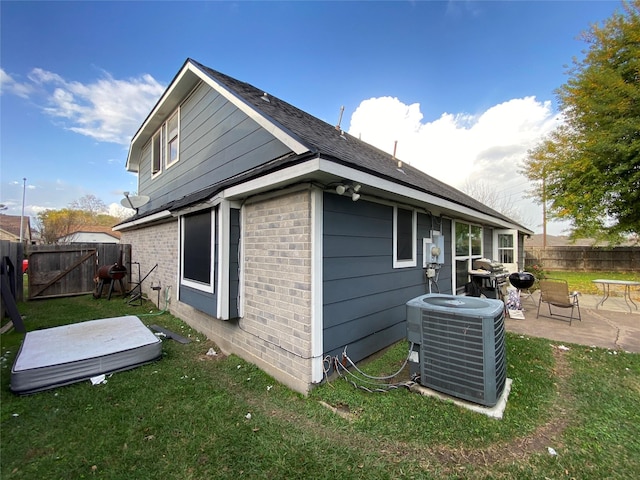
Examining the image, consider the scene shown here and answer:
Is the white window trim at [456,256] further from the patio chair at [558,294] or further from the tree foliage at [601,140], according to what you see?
the tree foliage at [601,140]

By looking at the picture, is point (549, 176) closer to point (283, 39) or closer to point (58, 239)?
point (283, 39)

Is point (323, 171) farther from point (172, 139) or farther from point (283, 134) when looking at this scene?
point (172, 139)

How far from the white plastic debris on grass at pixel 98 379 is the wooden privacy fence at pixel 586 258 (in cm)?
1835

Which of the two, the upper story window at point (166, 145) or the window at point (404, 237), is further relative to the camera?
the upper story window at point (166, 145)

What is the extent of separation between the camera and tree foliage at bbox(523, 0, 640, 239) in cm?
1049

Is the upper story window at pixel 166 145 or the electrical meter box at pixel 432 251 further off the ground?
the upper story window at pixel 166 145

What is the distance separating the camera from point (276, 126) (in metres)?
3.29

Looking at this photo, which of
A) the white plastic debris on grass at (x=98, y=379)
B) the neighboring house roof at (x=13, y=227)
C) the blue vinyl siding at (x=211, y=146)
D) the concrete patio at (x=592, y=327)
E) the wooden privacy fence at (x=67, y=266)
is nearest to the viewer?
the white plastic debris on grass at (x=98, y=379)

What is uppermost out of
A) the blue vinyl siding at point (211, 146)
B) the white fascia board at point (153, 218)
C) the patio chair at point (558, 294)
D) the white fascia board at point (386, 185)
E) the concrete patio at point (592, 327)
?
the blue vinyl siding at point (211, 146)

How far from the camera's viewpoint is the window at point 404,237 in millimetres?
4512

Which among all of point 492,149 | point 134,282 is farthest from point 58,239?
point 492,149

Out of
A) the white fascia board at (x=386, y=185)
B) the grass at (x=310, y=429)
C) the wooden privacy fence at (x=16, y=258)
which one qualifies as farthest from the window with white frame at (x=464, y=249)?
the wooden privacy fence at (x=16, y=258)

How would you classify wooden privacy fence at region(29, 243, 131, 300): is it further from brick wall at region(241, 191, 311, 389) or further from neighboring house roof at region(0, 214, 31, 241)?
neighboring house roof at region(0, 214, 31, 241)

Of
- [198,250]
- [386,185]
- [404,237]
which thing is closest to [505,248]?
[404,237]
